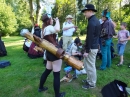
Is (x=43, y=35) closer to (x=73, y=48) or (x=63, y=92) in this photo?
(x=63, y=92)

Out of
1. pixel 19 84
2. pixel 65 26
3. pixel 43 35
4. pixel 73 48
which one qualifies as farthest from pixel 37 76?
pixel 65 26

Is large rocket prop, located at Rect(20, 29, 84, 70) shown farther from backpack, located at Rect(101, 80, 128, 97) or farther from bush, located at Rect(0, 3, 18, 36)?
bush, located at Rect(0, 3, 18, 36)

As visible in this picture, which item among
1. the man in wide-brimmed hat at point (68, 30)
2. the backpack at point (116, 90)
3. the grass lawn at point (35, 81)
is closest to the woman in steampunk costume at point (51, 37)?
the grass lawn at point (35, 81)

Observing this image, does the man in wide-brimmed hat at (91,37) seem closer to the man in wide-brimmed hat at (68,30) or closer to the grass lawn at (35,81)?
the grass lawn at (35,81)

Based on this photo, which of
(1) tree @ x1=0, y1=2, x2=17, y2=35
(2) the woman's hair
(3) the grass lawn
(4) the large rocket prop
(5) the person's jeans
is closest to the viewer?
(4) the large rocket prop

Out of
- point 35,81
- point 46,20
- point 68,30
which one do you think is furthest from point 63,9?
point 46,20

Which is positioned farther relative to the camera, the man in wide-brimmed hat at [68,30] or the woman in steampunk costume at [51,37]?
the man in wide-brimmed hat at [68,30]

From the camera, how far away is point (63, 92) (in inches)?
143

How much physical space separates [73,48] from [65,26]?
3.83 feet

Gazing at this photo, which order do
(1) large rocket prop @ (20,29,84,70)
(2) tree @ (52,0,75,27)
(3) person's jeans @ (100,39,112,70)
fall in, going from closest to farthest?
(1) large rocket prop @ (20,29,84,70), (3) person's jeans @ (100,39,112,70), (2) tree @ (52,0,75,27)

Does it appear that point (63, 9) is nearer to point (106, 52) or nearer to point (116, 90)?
point (106, 52)

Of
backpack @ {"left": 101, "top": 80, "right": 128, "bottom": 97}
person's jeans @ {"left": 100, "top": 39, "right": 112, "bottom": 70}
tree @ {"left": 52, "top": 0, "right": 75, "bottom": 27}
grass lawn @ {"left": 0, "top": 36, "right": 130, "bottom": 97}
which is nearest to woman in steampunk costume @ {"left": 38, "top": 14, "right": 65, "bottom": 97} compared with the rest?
grass lawn @ {"left": 0, "top": 36, "right": 130, "bottom": 97}

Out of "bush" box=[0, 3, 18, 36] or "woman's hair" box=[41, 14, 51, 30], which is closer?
"woman's hair" box=[41, 14, 51, 30]

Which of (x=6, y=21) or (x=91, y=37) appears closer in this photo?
(x=91, y=37)
